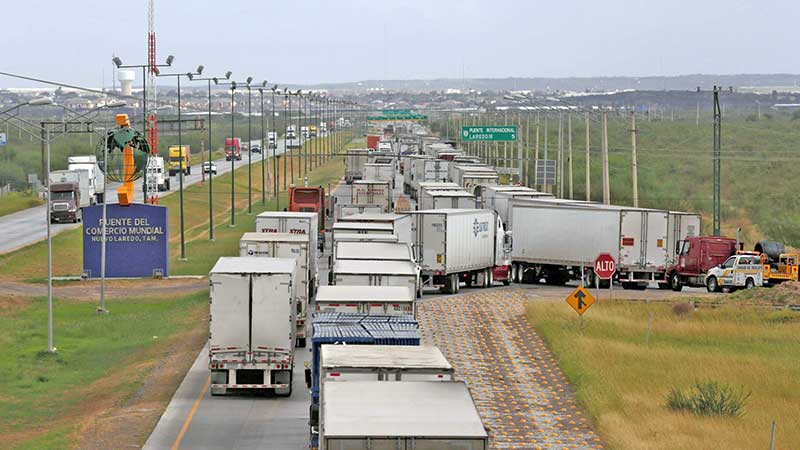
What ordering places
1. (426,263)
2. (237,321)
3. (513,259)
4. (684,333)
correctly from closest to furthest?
(237,321)
(684,333)
(426,263)
(513,259)

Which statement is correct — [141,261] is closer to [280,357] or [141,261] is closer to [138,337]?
[138,337]

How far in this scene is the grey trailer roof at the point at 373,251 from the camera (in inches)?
1687

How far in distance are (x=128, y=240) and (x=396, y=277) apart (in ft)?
80.8

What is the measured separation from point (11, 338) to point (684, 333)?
23050 millimetres

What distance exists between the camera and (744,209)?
11494 centimetres

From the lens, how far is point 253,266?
34344 millimetres

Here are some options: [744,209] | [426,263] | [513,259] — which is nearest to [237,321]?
[426,263]

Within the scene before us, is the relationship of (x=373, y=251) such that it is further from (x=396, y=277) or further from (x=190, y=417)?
(x=190, y=417)

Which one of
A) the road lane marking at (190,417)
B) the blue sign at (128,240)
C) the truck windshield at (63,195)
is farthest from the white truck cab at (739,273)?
the truck windshield at (63,195)

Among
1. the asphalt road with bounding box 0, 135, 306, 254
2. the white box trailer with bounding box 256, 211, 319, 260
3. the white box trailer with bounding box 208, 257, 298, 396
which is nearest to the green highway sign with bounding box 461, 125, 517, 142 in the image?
the asphalt road with bounding box 0, 135, 306, 254

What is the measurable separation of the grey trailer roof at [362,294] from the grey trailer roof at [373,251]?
8.65m

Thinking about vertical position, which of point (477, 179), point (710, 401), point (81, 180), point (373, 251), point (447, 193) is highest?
point (477, 179)

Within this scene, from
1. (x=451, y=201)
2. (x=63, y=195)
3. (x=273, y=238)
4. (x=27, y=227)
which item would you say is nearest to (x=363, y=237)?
(x=273, y=238)

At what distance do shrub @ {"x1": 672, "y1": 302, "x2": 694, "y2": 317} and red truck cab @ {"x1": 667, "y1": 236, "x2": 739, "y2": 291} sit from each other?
7.70 meters
